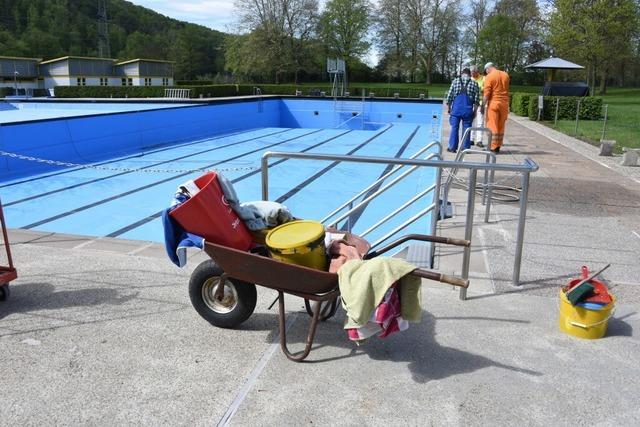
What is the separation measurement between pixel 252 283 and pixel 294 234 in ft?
1.21

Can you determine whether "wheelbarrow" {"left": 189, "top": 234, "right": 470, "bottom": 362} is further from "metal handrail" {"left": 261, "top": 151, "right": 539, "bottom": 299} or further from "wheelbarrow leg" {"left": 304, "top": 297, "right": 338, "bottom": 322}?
"metal handrail" {"left": 261, "top": 151, "right": 539, "bottom": 299}

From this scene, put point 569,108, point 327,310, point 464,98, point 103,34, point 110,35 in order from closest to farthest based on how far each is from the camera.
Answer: point 327,310, point 464,98, point 569,108, point 103,34, point 110,35

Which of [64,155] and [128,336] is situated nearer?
[128,336]

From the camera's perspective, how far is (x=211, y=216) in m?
3.06

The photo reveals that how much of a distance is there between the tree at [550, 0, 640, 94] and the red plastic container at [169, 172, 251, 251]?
34.5 metres

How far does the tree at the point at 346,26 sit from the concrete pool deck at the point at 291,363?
6412 centimetres

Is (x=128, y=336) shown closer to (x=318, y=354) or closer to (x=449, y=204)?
(x=318, y=354)

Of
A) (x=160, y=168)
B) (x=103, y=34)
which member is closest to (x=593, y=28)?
(x=160, y=168)

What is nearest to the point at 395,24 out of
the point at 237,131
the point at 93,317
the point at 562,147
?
the point at 237,131

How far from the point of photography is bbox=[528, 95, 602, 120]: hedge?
66.0ft

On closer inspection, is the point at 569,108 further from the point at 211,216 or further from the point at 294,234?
the point at 211,216

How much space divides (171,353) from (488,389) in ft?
5.72

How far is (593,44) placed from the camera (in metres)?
32.3

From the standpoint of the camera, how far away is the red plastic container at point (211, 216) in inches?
119
